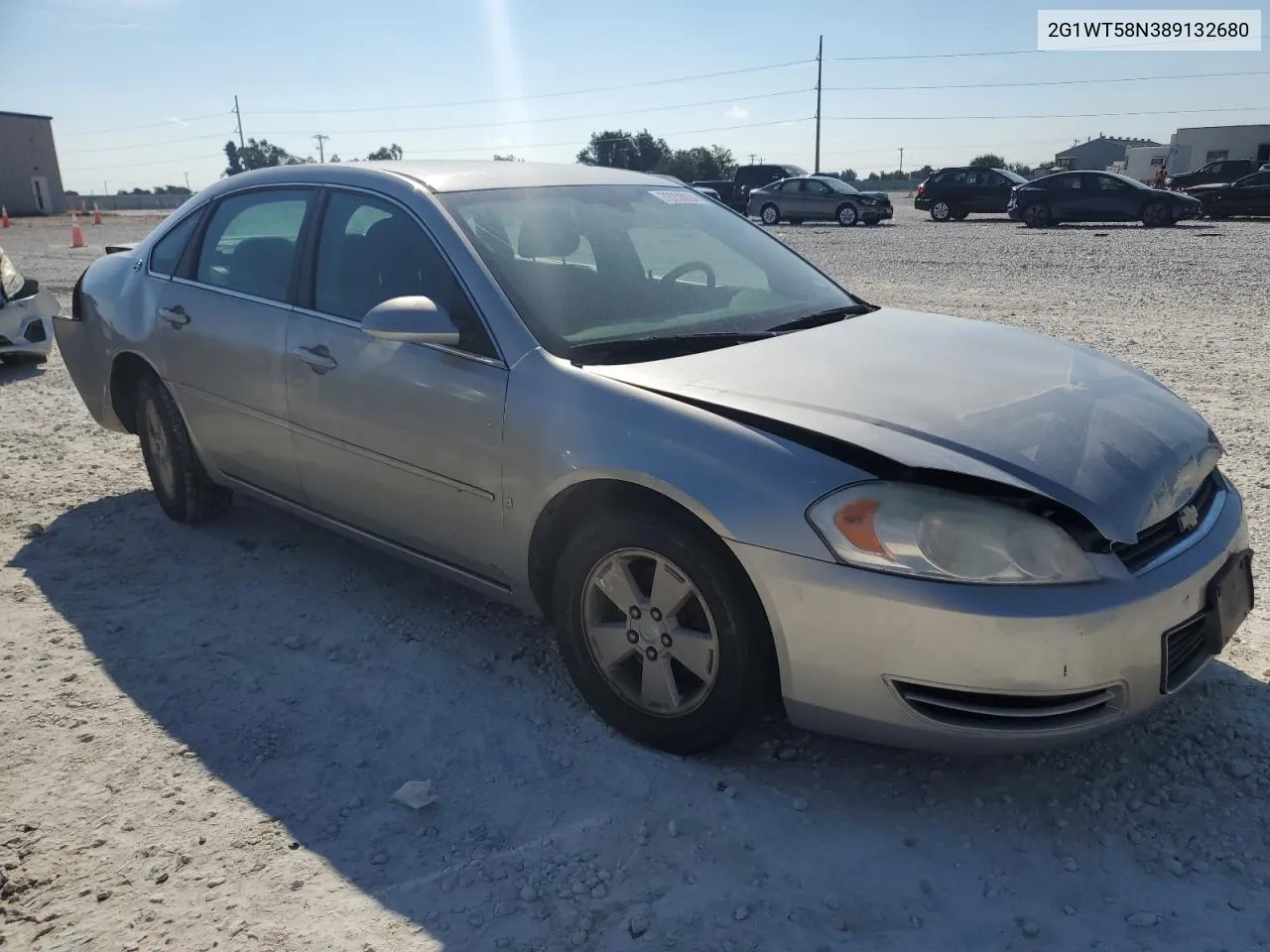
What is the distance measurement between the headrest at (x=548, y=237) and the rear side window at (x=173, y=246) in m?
1.91

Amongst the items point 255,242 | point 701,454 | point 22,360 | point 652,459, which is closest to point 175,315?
point 255,242

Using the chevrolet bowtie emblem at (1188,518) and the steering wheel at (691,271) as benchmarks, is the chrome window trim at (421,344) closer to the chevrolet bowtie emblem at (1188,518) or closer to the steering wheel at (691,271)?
the steering wheel at (691,271)

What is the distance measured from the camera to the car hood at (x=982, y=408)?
2408 mm

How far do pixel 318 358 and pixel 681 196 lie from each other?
5.37 ft

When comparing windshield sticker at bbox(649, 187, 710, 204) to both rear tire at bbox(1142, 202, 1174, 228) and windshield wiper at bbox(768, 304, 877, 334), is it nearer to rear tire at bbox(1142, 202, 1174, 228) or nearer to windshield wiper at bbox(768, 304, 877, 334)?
windshield wiper at bbox(768, 304, 877, 334)

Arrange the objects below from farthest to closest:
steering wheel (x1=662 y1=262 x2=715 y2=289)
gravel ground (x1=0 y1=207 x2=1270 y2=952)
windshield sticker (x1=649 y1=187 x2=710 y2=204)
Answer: windshield sticker (x1=649 y1=187 x2=710 y2=204) < steering wheel (x1=662 y1=262 x2=715 y2=289) < gravel ground (x1=0 y1=207 x2=1270 y2=952)

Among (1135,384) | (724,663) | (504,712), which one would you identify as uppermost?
(1135,384)

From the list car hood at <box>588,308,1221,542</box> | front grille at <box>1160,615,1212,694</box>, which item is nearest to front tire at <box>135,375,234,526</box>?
car hood at <box>588,308,1221,542</box>

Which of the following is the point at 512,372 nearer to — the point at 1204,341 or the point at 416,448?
the point at 416,448

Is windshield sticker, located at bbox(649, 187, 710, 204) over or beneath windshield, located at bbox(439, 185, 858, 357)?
over

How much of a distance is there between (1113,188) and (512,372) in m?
23.4

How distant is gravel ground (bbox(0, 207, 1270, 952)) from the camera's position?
7.34 ft

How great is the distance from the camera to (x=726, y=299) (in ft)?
11.7

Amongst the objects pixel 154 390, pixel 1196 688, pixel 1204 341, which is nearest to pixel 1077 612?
pixel 1196 688
